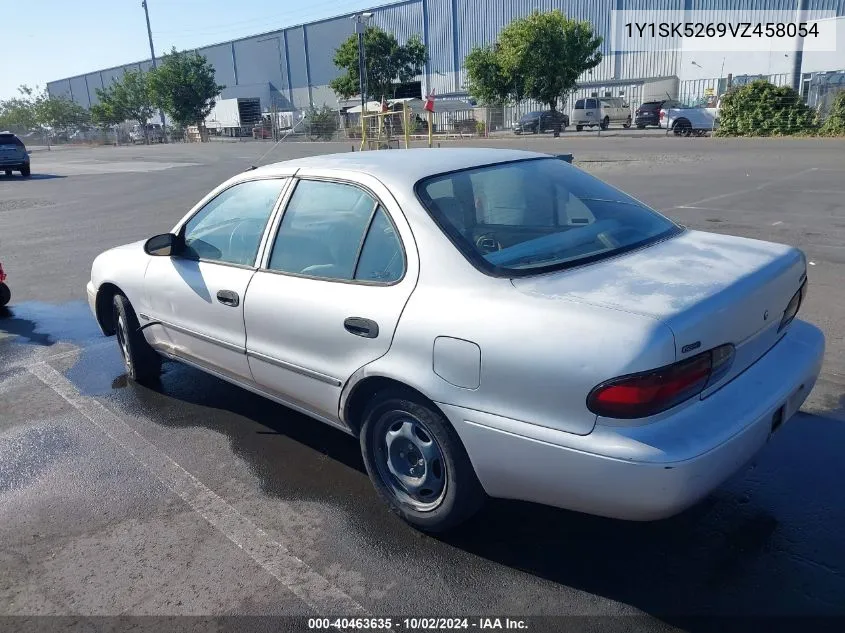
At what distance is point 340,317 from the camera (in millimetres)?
3264

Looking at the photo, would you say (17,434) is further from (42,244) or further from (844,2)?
(844,2)

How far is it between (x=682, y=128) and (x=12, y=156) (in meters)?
27.4

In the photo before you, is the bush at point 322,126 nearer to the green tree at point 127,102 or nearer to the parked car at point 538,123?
the parked car at point 538,123

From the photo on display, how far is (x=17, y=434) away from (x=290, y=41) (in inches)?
2831

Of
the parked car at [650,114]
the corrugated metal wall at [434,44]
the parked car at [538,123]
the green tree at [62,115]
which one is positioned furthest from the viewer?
the green tree at [62,115]

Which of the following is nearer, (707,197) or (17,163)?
(707,197)

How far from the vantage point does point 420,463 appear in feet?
10.4

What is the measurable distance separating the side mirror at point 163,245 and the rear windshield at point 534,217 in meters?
1.87

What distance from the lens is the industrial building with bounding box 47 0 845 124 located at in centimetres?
3934

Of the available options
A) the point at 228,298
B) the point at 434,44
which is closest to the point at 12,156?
the point at 228,298

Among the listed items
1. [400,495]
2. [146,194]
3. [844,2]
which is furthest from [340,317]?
[844,2]

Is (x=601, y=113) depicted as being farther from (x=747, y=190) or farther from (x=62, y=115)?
(x=62, y=115)

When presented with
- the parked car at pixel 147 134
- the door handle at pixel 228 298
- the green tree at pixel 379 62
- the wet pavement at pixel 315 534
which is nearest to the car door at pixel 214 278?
the door handle at pixel 228 298

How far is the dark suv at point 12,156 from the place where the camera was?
26797 millimetres
